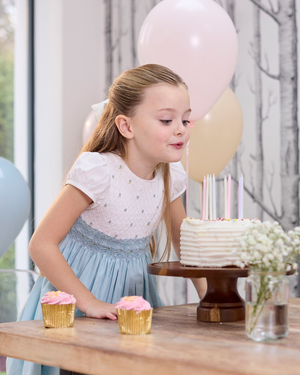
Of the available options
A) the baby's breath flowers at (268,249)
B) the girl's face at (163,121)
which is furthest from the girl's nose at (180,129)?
the baby's breath flowers at (268,249)

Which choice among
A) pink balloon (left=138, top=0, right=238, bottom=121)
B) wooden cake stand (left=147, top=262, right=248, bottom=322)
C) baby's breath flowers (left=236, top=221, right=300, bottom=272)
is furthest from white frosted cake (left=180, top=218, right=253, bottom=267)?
pink balloon (left=138, top=0, right=238, bottom=121)

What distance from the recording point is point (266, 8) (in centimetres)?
259

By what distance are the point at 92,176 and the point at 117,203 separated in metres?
0.11

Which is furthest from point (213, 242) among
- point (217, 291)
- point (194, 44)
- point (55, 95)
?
point (55, 95)

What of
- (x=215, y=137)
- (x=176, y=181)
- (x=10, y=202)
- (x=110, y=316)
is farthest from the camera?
(x=215, y=137)

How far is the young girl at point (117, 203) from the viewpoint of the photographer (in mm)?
1001

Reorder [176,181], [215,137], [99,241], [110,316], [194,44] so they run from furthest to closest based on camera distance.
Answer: [215,137] < [194,44] < [176,181] < [99,241] < [110,316]

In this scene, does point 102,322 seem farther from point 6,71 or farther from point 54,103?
point 6,71

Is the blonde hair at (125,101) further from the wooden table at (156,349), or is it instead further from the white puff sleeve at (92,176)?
the wooden table at (156,349)

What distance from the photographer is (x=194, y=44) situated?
1.63 meters

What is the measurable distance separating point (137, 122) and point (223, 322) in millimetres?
483

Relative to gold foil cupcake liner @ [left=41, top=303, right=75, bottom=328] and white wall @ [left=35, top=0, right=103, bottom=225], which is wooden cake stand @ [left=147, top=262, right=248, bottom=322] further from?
white wall @ [left=35, top=0, right=103, bottom=225]

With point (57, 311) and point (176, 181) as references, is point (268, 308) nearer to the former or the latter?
point (57, 311)

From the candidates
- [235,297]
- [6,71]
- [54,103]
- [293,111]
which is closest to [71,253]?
[235,297]
